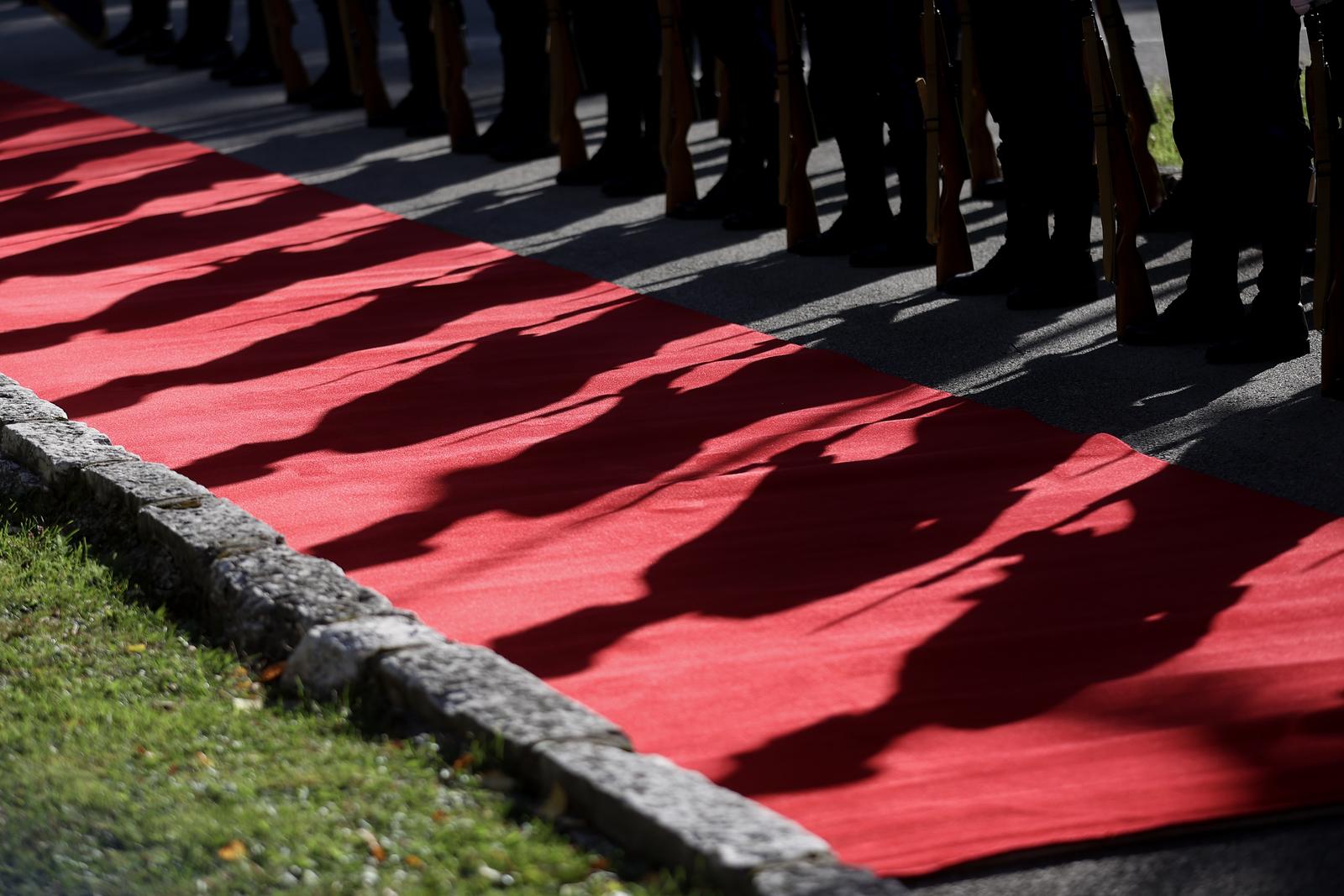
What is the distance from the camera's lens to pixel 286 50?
38.7ft

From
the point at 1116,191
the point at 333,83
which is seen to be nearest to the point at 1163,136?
the point at 1116,191

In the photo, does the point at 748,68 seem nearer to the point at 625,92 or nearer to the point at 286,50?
the point at 625,92

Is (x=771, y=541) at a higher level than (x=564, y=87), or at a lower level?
lower

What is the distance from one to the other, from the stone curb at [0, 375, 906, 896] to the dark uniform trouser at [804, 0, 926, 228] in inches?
125

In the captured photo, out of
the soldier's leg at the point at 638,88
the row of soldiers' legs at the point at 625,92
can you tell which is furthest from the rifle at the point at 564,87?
the soldier's leg at the point at 638,88

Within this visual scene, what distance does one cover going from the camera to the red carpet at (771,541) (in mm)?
2854

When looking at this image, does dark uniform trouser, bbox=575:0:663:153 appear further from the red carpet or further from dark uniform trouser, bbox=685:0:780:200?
the red carpet

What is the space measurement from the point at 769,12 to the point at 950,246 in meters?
1.61

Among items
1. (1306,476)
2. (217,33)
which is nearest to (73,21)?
(217,33)

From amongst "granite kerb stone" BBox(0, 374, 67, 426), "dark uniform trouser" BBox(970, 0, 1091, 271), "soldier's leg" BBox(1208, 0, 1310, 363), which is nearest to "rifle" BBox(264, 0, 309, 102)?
"dark uniform trouser" BBox(970, 0, 1091, 271)

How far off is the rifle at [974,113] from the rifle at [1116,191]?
81cm

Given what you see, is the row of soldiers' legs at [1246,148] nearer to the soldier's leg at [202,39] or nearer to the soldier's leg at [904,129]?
the soldier's leg at [904,129]

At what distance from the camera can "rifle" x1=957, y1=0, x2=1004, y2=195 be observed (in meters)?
6.53

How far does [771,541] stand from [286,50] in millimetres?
8724
